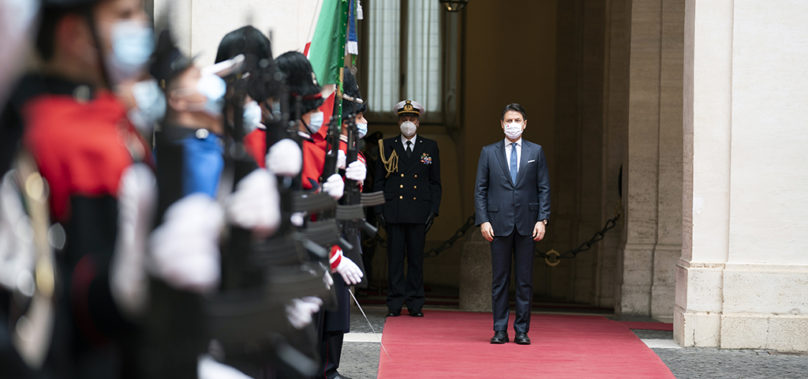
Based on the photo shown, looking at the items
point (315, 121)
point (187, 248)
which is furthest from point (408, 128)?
point (187, 248)

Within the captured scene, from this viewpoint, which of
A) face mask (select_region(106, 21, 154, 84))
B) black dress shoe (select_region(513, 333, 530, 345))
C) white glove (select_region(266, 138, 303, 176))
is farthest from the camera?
black dress shoe (select_region(513, 333, 530, 345))

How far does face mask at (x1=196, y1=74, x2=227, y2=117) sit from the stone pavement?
12.1 ft

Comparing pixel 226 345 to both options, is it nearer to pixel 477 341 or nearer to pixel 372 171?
pixel 477 341

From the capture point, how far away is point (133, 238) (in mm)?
2047

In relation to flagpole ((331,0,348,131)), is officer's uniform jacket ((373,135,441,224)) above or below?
below

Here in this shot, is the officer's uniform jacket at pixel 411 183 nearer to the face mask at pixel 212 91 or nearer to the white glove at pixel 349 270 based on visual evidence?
the white glove at pixel 349 270

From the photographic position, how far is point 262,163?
3711mm

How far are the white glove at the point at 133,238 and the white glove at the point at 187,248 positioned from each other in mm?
43

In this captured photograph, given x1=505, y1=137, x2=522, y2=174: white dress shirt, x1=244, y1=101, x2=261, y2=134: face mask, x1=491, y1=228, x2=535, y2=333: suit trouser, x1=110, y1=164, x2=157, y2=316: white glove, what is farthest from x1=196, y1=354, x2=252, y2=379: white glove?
x1=505, y1=137, x2=522, y2=174: white dress shirt

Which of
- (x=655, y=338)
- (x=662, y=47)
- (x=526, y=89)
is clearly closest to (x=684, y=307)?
(x=655, y=338)

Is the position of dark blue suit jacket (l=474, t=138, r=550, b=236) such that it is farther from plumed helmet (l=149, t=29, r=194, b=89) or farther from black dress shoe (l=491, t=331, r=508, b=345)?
plumed helmet (l=149, t=29, r=194, b=89)

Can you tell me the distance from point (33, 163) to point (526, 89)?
1466cm

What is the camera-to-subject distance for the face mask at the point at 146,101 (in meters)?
2.23

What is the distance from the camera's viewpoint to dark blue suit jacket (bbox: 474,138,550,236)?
26.5 feet
